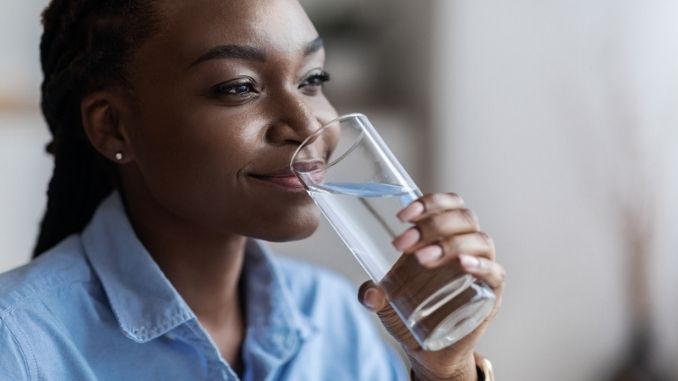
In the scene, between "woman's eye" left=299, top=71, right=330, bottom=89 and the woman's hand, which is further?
"woman's eye" left=299, top=71, right=330, bottom=89

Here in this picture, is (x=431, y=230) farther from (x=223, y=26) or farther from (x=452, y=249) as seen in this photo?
(x=223, y=26)

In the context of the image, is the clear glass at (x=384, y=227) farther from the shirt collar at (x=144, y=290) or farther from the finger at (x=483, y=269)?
the shirt collar at (x=144, y=290)

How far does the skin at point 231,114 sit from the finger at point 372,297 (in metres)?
0.12

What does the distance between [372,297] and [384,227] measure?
0.34ft

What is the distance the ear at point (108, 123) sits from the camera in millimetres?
1238

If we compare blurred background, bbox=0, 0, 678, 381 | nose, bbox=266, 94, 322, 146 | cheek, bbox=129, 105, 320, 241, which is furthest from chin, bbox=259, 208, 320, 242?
blurred background, bbox=0, 0, 678, 381

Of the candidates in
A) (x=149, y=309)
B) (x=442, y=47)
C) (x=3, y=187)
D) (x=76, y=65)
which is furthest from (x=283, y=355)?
(x=442, y=47)

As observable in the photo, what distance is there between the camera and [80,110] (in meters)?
1.30

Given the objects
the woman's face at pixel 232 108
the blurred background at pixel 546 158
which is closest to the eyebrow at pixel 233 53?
the woman's face at pixel 232 108

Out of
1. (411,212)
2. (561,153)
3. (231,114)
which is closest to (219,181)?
(231,114)

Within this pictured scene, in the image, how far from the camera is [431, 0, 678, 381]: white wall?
225cm

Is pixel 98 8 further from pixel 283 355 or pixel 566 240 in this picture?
pixel 566 240

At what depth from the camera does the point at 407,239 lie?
92cm

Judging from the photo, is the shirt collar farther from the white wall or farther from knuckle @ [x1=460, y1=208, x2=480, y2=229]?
the white wall
